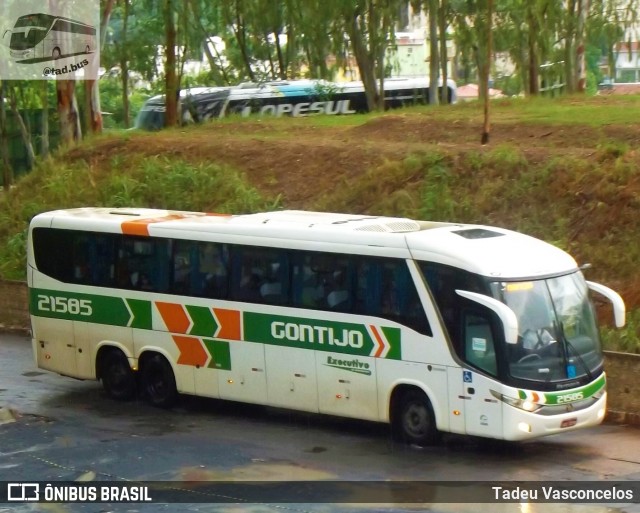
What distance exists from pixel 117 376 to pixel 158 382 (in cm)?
93

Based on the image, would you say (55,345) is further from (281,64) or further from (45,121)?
(281,64)

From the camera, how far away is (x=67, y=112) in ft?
112

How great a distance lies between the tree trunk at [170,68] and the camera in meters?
33.2

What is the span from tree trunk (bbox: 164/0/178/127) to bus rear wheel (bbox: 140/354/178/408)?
54.5 feet

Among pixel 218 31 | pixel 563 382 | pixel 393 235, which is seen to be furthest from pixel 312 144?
pixel 218 31

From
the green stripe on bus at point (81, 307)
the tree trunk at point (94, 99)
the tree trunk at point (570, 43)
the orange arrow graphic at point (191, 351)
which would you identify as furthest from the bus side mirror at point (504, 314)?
the tree trunk at point (570, 43)

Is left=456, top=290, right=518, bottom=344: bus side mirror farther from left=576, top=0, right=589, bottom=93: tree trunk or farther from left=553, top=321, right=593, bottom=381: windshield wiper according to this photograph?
left=576, top=0, right=589, bottom=93: tree trunk

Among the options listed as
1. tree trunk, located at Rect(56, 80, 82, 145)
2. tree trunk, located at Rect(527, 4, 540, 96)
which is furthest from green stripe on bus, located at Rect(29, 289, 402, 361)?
tree trunk, located at Rect(527, 4, 540, 96)

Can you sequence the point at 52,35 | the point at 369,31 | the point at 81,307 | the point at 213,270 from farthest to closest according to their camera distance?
the point at 369,31 → the point at 52,35 → the point at 81,307 → the point at 213,270

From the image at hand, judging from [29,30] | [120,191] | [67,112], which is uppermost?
[29,30]

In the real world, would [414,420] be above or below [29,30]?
below

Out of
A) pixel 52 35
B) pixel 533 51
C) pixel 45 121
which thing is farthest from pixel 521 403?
pixel 45 121

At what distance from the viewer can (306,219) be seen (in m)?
17.3

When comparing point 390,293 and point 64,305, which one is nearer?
point 390,293
